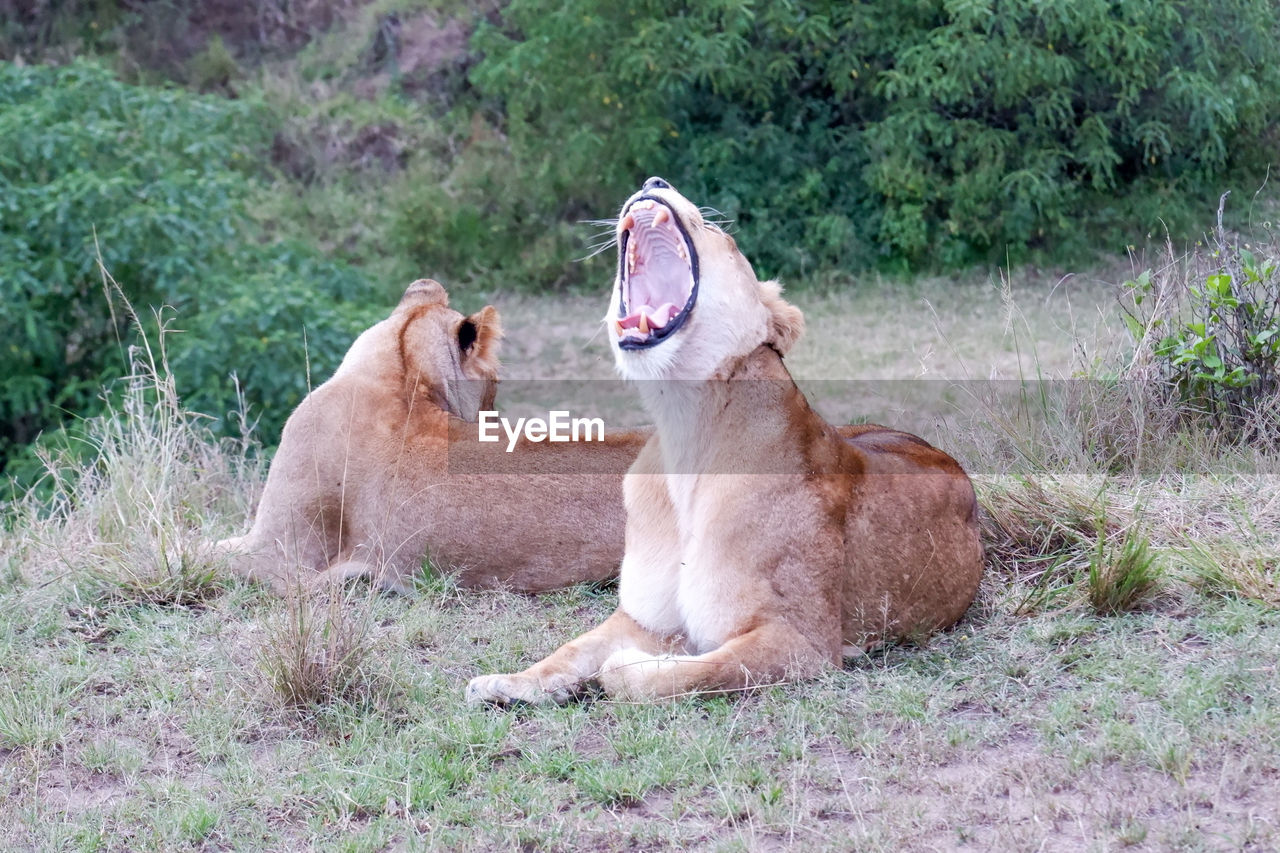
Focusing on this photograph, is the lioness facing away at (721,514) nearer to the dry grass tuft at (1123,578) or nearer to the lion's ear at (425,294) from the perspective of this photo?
the dry grass tuft at (1123,578)

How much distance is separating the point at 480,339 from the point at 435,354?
7.6 inches

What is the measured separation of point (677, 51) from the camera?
1434cm

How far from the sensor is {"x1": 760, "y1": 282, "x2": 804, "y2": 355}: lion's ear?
158 inches

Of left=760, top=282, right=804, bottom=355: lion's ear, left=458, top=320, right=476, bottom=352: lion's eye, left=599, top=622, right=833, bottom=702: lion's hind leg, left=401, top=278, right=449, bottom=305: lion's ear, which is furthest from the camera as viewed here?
left=401, top=278, right=449, bottom=305: lion's ear

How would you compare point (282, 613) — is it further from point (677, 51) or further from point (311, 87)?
point (311, 87)

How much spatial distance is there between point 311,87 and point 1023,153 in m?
9.78

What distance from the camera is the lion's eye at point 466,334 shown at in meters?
5.59

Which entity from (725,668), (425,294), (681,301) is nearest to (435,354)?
(425,294)

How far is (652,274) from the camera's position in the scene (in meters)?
4.06

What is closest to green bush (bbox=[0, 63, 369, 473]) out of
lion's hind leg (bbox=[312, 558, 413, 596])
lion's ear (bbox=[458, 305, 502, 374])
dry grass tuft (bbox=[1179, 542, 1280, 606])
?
lion's ear (bbox=[458, 305, 502, 374])

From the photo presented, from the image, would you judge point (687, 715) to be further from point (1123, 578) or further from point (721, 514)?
point (1123, 578)

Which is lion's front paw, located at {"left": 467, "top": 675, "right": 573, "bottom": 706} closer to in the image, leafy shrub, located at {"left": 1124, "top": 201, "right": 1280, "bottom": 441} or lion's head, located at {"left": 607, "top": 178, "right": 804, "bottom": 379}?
lion's head, located at {"left": 607, "top": 178, "right": 804, "bottom": 379}

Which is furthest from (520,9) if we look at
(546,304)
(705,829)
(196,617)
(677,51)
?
(705,829)

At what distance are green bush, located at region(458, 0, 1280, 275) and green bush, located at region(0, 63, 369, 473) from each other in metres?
4.48
